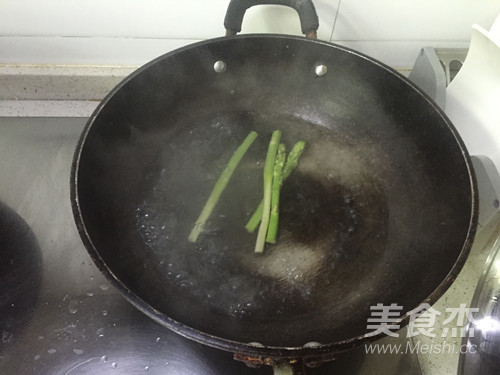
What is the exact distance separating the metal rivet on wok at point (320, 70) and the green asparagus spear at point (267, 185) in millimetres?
151

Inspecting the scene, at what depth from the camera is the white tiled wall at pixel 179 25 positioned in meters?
0.92

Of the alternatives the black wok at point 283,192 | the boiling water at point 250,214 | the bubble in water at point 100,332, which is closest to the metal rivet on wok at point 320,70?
the black wok at point 283,192

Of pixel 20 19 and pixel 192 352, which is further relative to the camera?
pixel 20 19

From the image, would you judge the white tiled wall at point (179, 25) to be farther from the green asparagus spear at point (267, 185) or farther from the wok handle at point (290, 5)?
the green asparagus spear at point (267, 185)

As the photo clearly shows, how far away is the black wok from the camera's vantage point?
77 centimetres

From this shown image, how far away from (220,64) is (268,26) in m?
0.15

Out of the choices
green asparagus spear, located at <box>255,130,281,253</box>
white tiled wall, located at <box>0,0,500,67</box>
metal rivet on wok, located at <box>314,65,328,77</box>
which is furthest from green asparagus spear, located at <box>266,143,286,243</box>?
white tiled wall, located at <box>0,0,500,67</box>

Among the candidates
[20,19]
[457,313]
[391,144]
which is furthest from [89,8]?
[457,313]

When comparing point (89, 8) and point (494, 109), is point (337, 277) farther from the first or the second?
point (89, 8)

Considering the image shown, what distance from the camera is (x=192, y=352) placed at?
81cm

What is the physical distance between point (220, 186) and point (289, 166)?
0.51 feet

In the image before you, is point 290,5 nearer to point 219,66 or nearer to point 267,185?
point 219,66

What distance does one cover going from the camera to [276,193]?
36.0 inches

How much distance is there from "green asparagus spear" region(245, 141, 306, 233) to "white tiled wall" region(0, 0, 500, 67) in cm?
26
